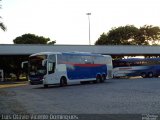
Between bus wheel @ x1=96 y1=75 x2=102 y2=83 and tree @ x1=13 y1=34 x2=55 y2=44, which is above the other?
tree @ x1=13 y1=34 x2=55 y2=44

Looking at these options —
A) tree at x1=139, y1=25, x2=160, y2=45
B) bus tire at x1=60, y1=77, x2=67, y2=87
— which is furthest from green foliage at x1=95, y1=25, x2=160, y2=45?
bus tire at x1=60, y1=77, x2=67, y2=87

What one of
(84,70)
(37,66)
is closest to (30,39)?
(84,70)

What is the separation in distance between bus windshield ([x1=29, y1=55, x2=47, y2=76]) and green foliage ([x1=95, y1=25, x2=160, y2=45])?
56413 millimetres

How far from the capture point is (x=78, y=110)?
48.2 feet

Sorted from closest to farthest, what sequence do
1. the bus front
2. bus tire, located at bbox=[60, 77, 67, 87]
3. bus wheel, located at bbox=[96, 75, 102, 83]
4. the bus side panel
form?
the bus front < bus tire, located at bbox=[60, 77, 67, 87] < the bus side panel < bus wheel, located at bbox=[96, 75, 102, 83]

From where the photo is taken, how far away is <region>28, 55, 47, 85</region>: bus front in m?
31.4

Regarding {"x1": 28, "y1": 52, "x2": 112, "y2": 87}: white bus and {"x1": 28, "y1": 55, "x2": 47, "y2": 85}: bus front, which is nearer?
{"x1": 28, "y1": 55, "x2": 47, "y2": 85}: bus front

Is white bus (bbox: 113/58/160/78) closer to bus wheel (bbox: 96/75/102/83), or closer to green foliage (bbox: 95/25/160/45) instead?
bus wheel (bbox: 96/75/102/83)

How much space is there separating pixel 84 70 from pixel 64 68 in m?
3.59

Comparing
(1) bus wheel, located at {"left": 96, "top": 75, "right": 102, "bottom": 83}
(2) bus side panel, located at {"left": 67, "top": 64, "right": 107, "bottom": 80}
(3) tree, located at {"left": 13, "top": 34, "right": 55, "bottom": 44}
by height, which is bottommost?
(1) bus wheel, located at {"left": 96, "top": 75, "right": 102, "bottom": 83}

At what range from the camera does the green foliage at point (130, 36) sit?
8838cm

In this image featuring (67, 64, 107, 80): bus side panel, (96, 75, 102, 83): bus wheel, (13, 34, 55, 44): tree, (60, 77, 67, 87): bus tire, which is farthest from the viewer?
(13, 34, 55, 44): tree

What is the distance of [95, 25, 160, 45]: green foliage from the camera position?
290 ft

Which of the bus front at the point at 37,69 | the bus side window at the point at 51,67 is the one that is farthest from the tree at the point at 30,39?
the bus side window at the point at 51,67
